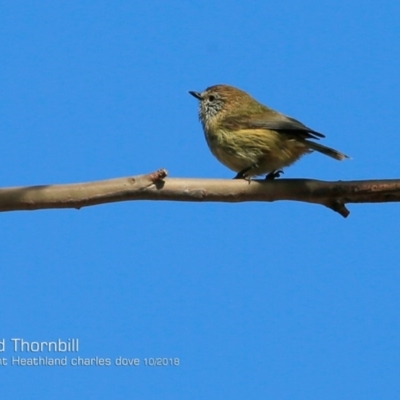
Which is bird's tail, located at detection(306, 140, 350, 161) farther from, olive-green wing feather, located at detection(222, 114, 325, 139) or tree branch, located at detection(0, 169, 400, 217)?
tree branch, located at detection(0, 169, 400, 217)

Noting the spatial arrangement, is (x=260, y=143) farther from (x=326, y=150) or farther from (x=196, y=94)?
(x=196, y=94)

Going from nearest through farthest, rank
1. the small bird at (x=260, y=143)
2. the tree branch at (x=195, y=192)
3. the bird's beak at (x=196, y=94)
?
the tree branch at (x=195, y=192), the small bird at (x=260, y=143), the bird's beak at (x=196, y=94)

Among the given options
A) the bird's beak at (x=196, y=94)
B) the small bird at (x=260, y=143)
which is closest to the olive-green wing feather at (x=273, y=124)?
the small bird at (x=260, y=143)

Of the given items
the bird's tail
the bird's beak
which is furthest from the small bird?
the bird's beak

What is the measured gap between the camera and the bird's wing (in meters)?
6.45

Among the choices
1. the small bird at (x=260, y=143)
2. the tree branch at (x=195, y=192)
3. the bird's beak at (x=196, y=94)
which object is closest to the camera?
the tree branch at (x=195, y=192)

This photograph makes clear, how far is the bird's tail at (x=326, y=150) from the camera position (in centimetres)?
628

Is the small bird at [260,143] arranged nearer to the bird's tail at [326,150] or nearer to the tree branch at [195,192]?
the bird's tail at [326,150]

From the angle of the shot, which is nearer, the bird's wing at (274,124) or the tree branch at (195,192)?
the tree branch at (195,192)

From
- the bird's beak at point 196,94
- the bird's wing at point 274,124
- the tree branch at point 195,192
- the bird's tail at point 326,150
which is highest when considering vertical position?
the bird's beak at point 196,94

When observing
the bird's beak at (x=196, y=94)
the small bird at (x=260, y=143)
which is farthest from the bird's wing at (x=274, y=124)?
the bird's beak at (x=196, y=94)

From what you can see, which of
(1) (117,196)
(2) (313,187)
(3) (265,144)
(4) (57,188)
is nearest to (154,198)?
(1) (117,196)

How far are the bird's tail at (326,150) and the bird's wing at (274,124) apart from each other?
0.08m

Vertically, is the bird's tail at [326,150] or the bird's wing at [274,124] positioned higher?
the bird's wing at [274,124]
